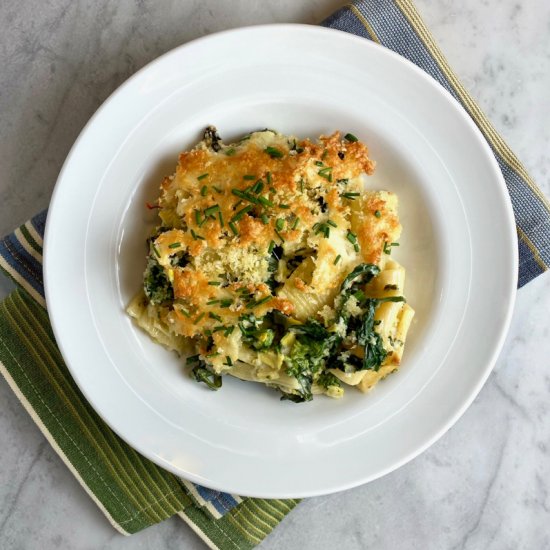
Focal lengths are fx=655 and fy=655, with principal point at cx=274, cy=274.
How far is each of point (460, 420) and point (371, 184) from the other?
1719 millimetres

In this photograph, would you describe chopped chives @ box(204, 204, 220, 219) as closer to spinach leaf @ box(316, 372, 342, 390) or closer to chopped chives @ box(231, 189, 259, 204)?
chopped chives @ box(231, 189, 259, 204)

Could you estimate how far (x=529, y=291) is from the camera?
4.26 metres

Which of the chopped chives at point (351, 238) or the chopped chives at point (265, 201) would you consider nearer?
the chopped chives at point (265, 201)

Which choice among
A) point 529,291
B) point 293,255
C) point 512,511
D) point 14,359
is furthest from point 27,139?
point 512,511

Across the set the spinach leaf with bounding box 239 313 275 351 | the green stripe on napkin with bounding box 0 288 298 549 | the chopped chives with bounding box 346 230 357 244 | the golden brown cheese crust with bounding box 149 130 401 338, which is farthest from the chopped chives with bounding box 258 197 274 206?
the green stripe on napkin with bounding box 0 288 298 549

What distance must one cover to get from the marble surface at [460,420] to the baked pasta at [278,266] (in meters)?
0.99

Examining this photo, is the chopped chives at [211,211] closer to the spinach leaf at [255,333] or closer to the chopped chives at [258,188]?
the chopped chives at [258,188]

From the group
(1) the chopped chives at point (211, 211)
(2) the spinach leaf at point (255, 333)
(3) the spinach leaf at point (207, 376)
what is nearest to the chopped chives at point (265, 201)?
(1) the chopped chives at point (211, 211)

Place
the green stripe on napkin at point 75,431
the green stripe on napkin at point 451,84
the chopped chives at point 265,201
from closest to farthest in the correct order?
the chopped chives at point 265,201 → the green stripe on napkin at point 451,84 → the green stripe on napkin at point 75,431

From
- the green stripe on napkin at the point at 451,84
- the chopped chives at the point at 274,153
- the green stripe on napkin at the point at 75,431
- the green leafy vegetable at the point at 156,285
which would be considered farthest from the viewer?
the green stripe on napkin at the point at 75,431

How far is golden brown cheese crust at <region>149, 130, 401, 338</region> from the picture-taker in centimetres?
323

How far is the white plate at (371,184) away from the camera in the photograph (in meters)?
3.39

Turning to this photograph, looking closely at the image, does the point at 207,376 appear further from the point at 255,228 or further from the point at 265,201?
the point at 265,201

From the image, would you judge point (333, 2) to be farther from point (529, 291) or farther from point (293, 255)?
point (529, 291)
